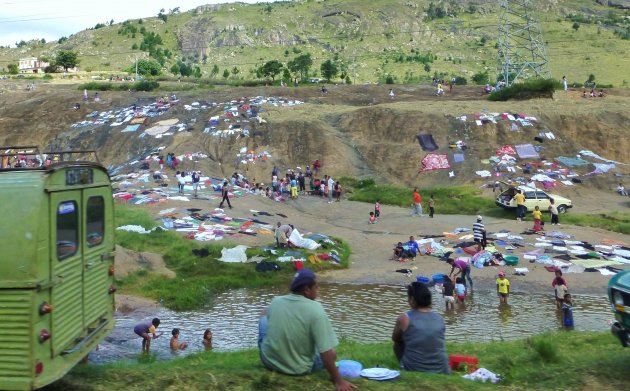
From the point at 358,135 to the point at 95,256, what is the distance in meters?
37.1

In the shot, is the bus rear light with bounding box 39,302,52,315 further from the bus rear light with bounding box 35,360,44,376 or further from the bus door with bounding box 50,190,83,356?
the bus rear light with bounding box 35,360,44,376

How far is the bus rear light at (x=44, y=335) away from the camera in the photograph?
5554mm

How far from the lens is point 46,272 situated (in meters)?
5.70

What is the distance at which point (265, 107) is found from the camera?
153 ft

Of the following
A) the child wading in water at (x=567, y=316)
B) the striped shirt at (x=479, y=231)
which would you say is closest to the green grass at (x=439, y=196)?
the striped shirt at (x=479, y=231)

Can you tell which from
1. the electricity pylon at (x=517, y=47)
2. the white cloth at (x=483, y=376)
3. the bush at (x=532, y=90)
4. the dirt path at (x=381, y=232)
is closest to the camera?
the white cloth at (x=483, y=376)

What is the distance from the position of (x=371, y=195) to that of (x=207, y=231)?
14.1m

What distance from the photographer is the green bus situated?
213 inches

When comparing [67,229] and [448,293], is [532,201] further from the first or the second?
[67,229]

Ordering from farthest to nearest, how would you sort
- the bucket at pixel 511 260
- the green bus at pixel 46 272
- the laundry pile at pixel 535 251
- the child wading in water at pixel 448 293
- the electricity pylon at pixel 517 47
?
the electricity pylon at pixel 517 47
the bucket at pixel 511 260
the laundry pile at pixel 535 251
the child wading in water at pixel 448 293
the green bus at pixel 46 272

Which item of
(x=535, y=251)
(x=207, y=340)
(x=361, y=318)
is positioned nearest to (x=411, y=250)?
(x=535, y=251)

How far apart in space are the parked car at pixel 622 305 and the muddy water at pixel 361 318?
693 centimetres

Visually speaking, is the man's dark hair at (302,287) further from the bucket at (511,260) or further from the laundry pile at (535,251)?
the bucket at (511,260)

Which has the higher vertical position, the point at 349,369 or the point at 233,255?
the point at 349,369
